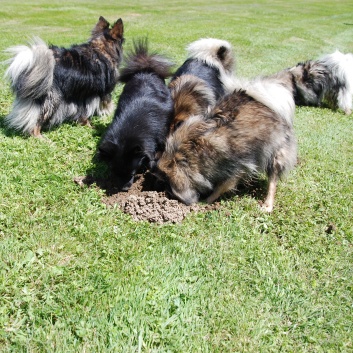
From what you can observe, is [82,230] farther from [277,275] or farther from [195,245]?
[277,275]

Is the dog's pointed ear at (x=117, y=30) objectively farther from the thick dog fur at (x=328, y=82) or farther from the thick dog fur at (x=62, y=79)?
the thick dog fur at (x=328, y=82)

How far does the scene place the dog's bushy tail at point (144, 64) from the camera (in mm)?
5434

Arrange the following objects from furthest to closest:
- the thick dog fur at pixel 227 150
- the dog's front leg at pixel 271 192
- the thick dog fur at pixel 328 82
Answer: the thick dog fur at pixel 328 82 < the dog's front leg at pixel 271 192 < the thick dog fur at pixel 227 150

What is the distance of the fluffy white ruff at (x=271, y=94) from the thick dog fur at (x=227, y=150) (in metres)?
0.05

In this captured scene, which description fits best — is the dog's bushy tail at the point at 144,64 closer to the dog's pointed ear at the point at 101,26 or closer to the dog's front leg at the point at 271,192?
the dog's pointed ear at the point at 101,26

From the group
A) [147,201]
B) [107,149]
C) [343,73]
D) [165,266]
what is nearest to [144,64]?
[107,149]

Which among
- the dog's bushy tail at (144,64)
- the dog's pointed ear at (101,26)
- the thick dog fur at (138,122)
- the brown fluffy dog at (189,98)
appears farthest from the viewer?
the dog's pointed ear at (101,26)

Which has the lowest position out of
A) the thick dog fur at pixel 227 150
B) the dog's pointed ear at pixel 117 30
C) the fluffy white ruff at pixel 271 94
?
the thick dog fur at pixel 227 150

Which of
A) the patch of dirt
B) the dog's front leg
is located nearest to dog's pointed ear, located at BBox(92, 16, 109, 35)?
the patch of dirt

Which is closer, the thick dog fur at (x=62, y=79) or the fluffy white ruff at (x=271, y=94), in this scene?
the fluffy white ruff at (x=271, y=94)

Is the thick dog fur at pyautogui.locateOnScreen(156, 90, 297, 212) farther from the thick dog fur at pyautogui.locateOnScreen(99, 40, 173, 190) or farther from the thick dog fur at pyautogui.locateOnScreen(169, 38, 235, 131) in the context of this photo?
the thick dog fur at pyautogui.locateOnScreen(169, 38, 235, 131)

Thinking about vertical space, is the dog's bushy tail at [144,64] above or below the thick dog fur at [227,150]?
above

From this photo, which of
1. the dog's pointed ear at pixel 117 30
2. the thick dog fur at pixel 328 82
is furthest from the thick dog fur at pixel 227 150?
the thick dog fur at pixel 328 82

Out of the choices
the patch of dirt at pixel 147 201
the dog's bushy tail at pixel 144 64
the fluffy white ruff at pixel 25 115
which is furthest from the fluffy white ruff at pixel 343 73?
the fluffy white ruff at pixel 25 115
